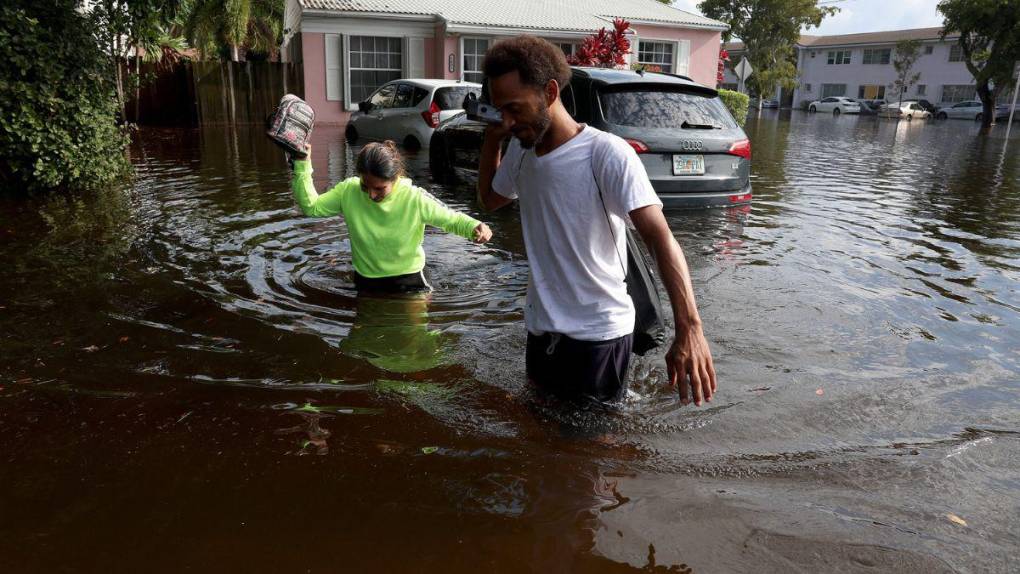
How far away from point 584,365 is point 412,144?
11452 mm

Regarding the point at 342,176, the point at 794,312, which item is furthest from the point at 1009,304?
the point at 342,176

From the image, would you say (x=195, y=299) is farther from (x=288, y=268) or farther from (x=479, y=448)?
(x=479, y=448)

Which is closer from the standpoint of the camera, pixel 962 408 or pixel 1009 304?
pixel 962 408

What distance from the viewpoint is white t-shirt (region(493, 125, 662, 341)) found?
247 cm

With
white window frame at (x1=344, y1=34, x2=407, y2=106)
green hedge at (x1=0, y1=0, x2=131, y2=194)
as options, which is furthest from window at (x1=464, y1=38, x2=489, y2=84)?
green hedge at (x1=0, y1=0, x2=131, y2=194)

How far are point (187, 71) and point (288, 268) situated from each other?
17.3 metres

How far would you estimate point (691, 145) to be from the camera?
7.08 meters

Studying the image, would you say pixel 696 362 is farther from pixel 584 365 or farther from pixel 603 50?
pixel 603 50

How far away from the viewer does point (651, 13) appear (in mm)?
26750

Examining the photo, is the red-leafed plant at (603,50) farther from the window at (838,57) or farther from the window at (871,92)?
the window at (838,57)

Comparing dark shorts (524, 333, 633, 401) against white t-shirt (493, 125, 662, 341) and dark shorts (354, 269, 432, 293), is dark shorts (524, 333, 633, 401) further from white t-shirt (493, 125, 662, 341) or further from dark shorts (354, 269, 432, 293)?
dark shorts (354, 269, 432, 293)

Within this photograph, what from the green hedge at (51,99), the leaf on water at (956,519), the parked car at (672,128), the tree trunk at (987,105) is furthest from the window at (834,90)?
the leaf on water at (956,519)

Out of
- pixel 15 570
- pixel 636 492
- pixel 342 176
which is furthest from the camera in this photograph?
pixel 342 176

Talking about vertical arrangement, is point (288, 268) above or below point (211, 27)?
below
